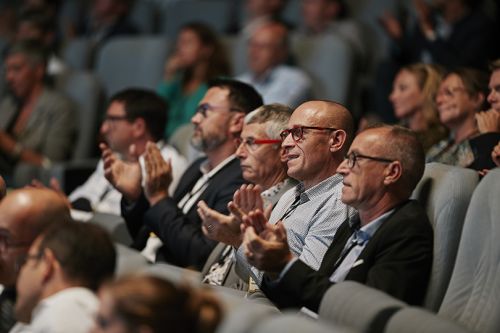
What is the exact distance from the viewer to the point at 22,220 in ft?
9.36

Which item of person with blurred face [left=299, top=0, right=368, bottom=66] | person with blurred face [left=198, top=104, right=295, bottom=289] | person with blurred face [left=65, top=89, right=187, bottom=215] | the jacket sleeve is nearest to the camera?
person with blurred face [left=198, top=104, right=295, bottom=289]

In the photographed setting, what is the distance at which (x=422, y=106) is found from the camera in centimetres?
455

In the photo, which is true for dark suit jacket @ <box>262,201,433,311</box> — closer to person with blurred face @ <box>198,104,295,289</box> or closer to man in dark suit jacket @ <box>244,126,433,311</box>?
man in dark suit jacket @ <box>244,126,433,311</box>

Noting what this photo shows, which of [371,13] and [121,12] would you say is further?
[121,12]

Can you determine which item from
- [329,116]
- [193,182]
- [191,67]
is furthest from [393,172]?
[191,67]

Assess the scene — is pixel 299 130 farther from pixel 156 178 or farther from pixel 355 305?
pixel 355 305

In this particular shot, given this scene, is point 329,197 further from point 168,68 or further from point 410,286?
point 168,68

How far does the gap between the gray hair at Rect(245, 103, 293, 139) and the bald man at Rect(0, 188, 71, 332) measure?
1.00m

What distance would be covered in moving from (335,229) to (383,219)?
278 mm

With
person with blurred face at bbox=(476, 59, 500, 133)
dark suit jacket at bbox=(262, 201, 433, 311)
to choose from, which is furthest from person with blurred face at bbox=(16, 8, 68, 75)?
dark suit jacket at bbox=(262, 201, 433, 311)

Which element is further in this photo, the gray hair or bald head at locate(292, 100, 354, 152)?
the gray hair

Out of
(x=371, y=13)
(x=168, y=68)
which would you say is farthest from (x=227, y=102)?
(x=371, y=13)

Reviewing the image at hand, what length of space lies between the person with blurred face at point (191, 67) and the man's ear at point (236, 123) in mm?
1548

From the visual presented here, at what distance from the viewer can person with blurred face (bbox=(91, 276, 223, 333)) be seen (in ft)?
6.40
